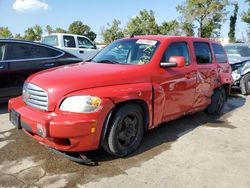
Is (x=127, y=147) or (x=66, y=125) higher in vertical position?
(x=66, y=125)

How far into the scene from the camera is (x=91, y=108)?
11.2 ft

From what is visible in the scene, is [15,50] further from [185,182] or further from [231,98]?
[231,98]

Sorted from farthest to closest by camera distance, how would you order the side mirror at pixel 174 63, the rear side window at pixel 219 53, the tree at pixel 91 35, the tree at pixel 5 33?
the tree at pixel 91 35
the tree at pixel 5 33
the rear side window at pixel 219 53
the side mirror at pixel 174 63

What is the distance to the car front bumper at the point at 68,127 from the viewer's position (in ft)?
11.0

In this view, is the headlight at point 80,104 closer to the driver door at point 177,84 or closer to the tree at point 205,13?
the driver door at point 177,84

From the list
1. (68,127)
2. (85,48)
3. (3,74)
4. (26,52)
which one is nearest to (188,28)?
(85,48)

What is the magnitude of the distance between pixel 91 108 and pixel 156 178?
115cm

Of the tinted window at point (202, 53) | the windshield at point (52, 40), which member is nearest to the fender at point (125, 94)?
the tinted window at point (202, 53)

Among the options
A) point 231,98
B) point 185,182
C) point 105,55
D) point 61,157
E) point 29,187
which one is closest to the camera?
point 29,187

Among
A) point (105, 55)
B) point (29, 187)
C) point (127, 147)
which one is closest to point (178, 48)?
point (105, 55)

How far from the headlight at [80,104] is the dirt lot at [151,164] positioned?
2.58 ft

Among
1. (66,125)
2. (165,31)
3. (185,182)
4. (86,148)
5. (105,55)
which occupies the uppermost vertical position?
(165,31)

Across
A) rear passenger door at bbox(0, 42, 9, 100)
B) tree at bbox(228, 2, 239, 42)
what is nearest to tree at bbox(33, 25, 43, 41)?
tree at bbox(228, 2, 239, 42)

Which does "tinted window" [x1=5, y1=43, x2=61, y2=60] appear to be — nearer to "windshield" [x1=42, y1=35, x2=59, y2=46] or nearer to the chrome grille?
the chrome grille
